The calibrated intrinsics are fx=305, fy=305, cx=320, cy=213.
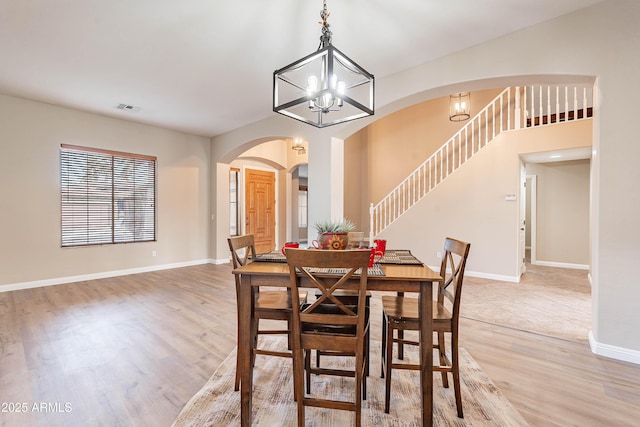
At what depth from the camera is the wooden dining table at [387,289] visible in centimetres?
165

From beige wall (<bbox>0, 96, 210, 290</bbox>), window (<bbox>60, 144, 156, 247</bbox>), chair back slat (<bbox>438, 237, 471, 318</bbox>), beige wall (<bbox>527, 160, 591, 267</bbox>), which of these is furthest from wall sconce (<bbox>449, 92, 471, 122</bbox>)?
window (<bbox>60, 144, 156, 247</bbox>)

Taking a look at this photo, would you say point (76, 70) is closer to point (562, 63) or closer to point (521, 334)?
point (562, 63)

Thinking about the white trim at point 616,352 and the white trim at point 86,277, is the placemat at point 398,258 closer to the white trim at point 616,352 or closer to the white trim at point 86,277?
the white trim at point 616,352

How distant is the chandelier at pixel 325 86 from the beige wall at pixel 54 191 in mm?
3209

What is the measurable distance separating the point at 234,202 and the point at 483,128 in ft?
18.8

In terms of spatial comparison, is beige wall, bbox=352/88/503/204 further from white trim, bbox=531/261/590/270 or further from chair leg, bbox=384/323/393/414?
chair leg, bbox=384/323/393/414

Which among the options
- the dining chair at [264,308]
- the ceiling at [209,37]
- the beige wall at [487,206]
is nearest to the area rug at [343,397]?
the dining chair at [264,308]

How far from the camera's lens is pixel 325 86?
82.6 inches

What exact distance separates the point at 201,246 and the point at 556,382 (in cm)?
652

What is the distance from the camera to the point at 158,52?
332 cm

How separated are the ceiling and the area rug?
294 centimetres

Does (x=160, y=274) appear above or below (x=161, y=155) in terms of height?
below

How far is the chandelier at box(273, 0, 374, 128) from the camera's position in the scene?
1888 millimetres

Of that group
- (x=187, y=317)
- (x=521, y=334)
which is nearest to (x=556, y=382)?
(x=521, y=334)
